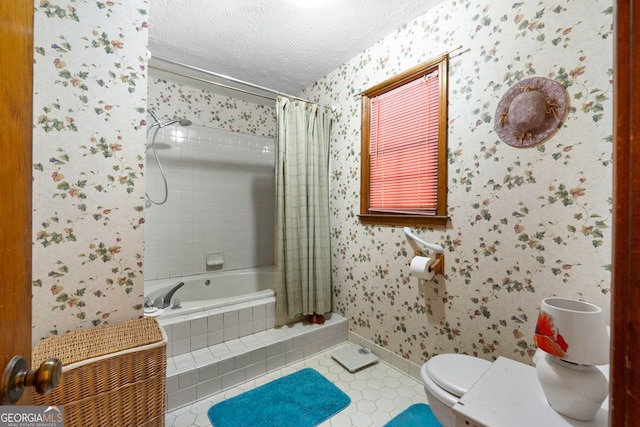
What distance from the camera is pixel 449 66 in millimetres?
1626

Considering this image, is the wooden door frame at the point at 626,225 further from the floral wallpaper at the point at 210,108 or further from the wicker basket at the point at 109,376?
the floral wallpaper at the point at 210,108

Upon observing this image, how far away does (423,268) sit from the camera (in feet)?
5.35

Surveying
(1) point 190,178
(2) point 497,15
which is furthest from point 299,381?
(2) point 497,15

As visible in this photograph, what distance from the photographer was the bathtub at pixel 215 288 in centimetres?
203

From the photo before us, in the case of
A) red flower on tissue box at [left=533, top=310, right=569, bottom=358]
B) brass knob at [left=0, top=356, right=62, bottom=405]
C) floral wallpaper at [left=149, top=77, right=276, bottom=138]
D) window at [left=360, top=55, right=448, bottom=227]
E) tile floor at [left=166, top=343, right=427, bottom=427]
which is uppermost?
floral wallpaper at [left=149, top=77, right=276, bottom=138]

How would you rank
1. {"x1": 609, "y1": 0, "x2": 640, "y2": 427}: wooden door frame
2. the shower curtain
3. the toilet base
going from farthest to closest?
the shower curtain, the toilet base, {"x1": 609, "y1": 0, "x2": 640, "y2": 427}: wooden door frame

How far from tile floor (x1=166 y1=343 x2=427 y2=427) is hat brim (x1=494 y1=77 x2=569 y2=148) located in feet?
5.11

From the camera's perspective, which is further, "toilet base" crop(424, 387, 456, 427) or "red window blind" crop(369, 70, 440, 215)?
"red window blind" crop(369, 70, 440, 215)

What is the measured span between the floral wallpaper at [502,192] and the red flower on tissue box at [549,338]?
1.73 ft

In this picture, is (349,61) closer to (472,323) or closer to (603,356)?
(472,323)

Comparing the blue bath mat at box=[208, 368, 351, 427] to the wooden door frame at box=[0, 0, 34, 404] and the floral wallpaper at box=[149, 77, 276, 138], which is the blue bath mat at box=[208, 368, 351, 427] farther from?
the floral wallpaper at box=[149, 77, 276, 138]

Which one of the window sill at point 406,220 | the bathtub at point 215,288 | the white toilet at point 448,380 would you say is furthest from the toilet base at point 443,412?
the bathtub at point 215,288

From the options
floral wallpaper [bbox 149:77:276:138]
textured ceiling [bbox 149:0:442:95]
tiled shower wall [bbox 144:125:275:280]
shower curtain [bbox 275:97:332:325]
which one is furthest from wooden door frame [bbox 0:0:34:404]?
floral wallpaper [bbox 149:77:276:138]

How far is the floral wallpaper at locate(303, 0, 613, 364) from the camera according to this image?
1146 mm
